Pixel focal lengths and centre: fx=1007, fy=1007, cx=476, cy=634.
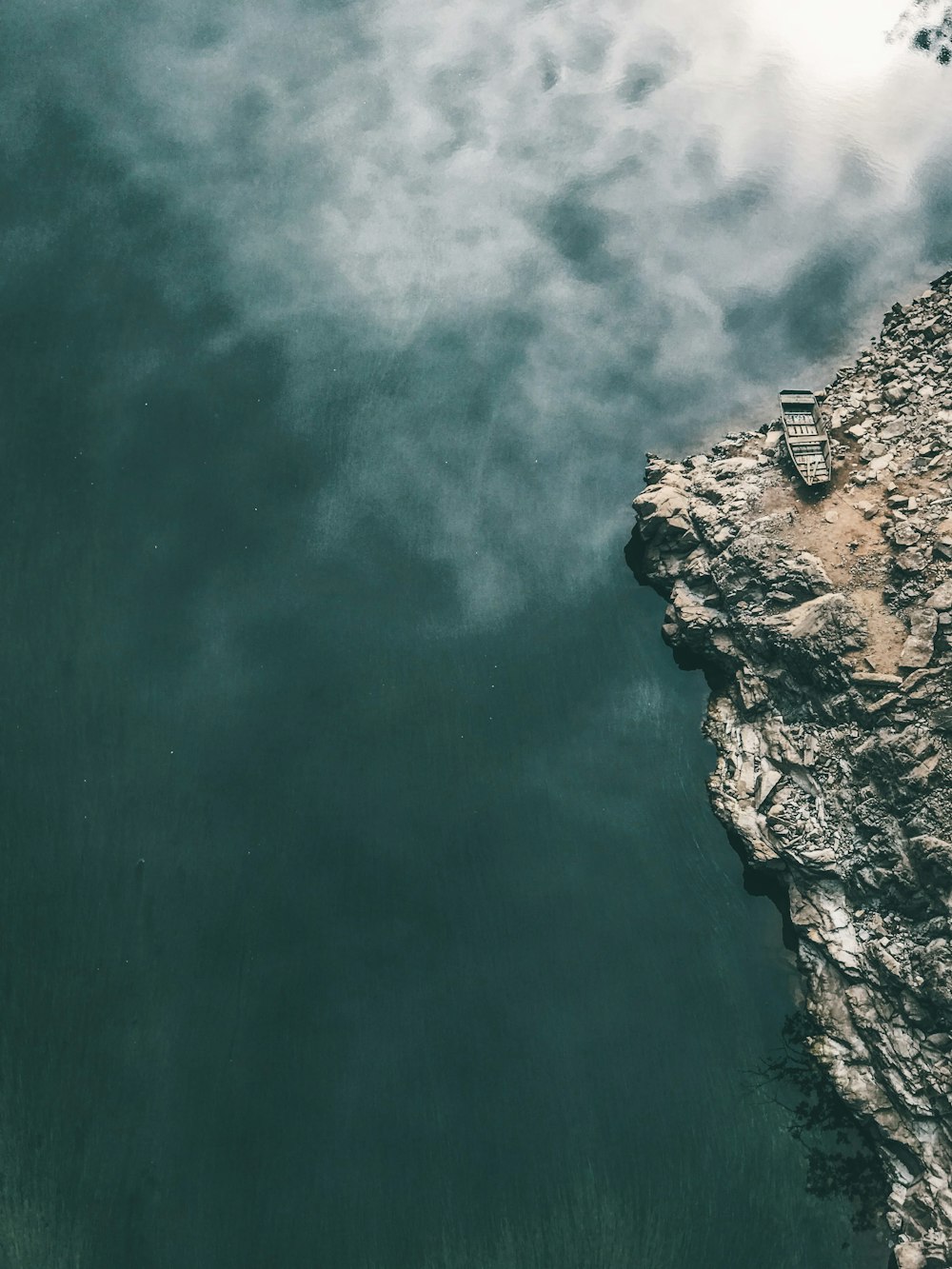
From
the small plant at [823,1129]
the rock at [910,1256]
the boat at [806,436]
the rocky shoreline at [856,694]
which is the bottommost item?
the rock at [910,1256]

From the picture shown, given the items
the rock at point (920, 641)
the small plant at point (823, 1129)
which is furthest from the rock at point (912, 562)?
the small plant at point (823, 1129)

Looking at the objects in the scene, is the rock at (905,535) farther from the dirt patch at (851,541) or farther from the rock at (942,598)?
the rock at (942,598)

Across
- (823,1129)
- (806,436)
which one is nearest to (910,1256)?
(823,1129)

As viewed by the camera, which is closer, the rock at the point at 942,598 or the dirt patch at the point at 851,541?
the rock at the point at 942,598

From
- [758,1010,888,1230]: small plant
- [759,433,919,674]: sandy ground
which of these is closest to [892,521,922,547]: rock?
[759,433,919,674]: sandy ground

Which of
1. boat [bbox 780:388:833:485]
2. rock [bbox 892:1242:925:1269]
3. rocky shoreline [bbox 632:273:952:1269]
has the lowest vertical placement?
rock [bbox 892:1242:925:1269]

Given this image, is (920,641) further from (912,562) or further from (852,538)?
(852,538)

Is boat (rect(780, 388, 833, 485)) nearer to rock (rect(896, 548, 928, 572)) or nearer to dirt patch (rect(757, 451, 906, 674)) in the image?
dirt patch (rect(757, 451, 906, 674))
